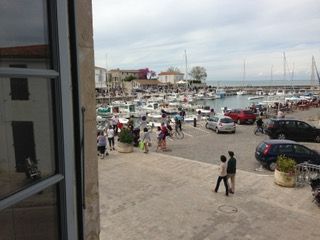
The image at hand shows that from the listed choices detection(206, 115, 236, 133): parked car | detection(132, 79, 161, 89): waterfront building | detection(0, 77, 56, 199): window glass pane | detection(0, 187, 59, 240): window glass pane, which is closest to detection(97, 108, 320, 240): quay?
detection(0, 187, 59, 240): window glass pane

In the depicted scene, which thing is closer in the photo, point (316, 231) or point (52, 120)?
point (52, 120)

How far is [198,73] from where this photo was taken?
5886 inches

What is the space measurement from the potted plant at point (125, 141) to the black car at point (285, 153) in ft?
24.2

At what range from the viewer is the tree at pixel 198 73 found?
5886 inches

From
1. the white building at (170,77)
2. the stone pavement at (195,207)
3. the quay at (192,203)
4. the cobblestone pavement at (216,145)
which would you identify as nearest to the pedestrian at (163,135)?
the cobblestone pavement at (216,145)

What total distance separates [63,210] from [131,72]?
157 meters

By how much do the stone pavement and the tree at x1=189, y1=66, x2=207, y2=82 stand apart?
441 ft

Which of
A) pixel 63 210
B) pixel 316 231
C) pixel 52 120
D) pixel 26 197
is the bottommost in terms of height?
pixel 316 231

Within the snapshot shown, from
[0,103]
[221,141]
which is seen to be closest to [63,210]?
[0,103]

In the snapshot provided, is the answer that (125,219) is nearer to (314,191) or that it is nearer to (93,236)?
(314,191)

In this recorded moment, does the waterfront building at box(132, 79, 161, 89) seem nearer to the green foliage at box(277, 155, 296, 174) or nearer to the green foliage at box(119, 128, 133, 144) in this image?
the green foliage at box(119, 128, 133, 144)

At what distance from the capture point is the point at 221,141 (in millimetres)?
25875

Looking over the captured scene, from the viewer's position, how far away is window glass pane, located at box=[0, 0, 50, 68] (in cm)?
155

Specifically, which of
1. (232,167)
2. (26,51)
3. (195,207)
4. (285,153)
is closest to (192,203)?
(195,207)
